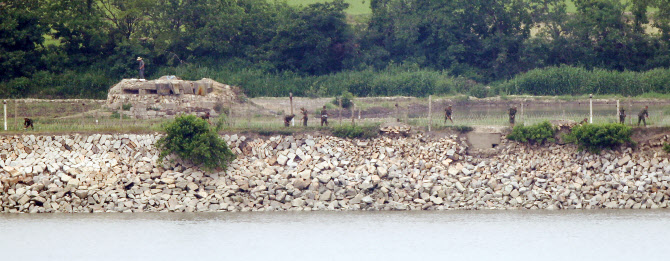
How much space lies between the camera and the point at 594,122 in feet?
121

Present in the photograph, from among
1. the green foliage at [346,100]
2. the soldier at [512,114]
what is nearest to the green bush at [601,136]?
the soldier at [512,114]

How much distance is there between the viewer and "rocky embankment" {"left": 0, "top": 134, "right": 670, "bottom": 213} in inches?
1277

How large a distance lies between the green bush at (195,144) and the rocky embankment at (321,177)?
0.39 m

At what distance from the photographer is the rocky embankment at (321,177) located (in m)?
32.4

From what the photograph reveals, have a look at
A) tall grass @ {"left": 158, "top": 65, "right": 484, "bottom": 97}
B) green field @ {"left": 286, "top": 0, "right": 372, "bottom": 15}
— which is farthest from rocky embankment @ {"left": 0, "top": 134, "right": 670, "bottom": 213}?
green field @ {"left": 286, "top": 0, "right": 372, "bottom": 15}

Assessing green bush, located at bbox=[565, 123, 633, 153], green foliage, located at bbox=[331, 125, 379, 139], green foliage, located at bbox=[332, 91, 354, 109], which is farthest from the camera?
green foliage, located at bbox=[332, 91, 354, 109]

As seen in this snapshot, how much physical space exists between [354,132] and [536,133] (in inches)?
264

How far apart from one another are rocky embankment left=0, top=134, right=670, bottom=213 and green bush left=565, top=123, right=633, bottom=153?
321 mm

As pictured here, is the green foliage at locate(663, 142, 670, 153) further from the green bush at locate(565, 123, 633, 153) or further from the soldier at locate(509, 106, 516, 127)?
the soldier at locate(509, 106, 516, 127)

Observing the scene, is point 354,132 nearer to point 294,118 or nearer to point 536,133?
point 294,118

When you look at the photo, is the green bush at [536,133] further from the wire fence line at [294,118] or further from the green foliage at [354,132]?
the green foliage at [354,132]

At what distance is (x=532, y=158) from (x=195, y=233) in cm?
1348

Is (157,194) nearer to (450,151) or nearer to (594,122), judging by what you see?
(450,151)

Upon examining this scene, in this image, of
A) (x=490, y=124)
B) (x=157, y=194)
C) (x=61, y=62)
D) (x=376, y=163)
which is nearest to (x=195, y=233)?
(x=157, y=194)
